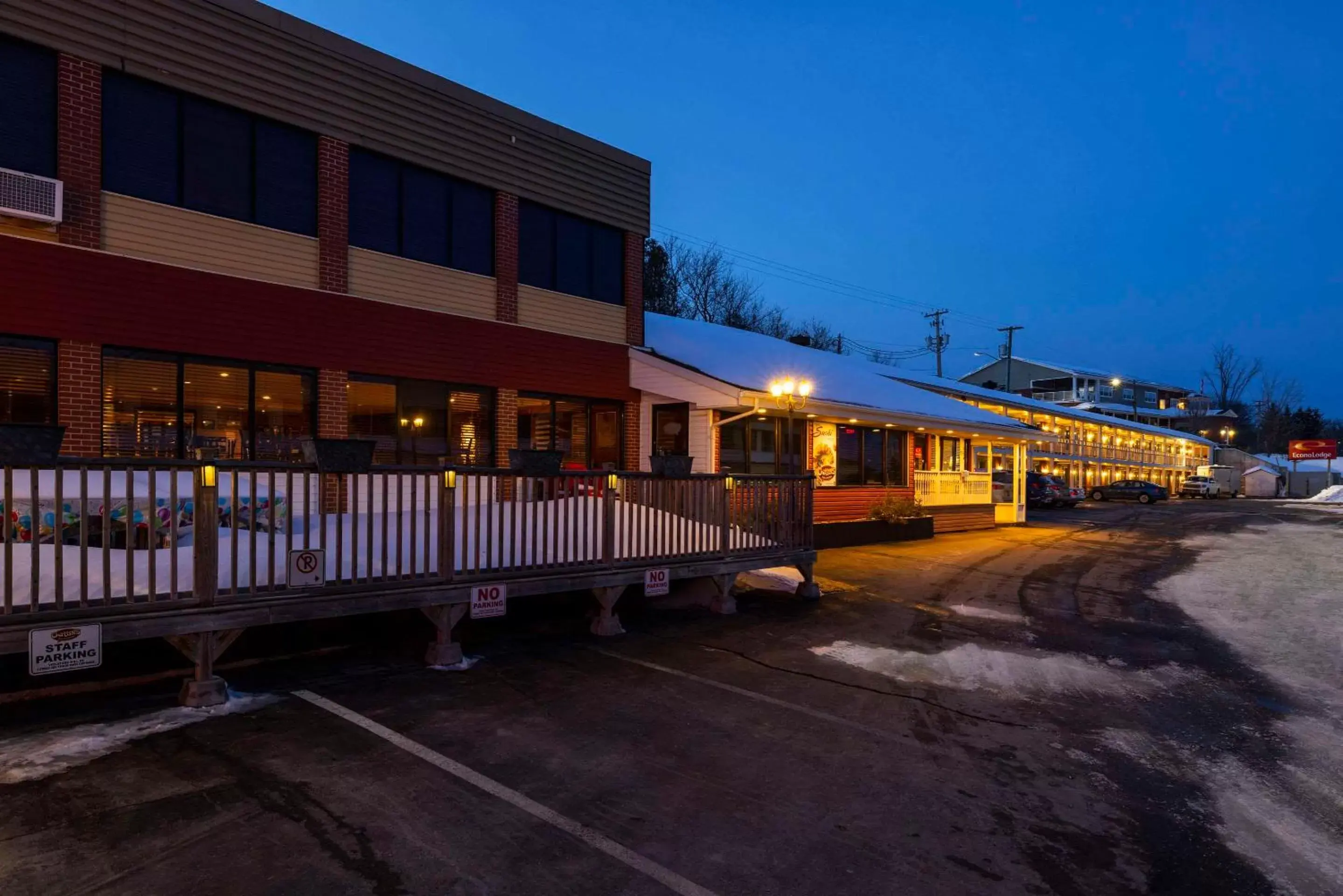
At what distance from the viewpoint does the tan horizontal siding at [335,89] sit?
9.37 meters

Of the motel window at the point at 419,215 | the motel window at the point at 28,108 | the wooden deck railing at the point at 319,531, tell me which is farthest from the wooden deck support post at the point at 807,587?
the motel window at the point at 28,108

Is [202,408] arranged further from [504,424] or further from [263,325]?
[504,424]

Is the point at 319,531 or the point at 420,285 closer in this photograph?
the point at 319,531

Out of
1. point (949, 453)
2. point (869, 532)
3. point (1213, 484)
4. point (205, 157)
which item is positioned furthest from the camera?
point (1213, 484)

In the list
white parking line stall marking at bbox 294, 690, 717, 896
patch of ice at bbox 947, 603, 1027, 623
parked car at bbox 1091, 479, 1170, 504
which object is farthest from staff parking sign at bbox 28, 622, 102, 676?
parked car at bbox 1091, 479, 1170, 504

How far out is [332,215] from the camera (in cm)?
1151

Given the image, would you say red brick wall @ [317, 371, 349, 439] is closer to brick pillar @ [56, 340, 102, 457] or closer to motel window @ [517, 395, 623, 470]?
brick pillar @ [56, 340, 102, 457]

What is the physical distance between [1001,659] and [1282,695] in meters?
2.30

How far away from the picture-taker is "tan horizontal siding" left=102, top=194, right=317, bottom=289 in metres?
9.52

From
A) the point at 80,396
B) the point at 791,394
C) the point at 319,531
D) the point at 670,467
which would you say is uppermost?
the point at 791,394

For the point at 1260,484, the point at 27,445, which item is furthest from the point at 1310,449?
the point at 27,445

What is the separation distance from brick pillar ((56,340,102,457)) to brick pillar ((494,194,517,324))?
609cm

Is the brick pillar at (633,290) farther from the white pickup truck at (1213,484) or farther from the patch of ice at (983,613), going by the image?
the white pickup truck at (1213,484)

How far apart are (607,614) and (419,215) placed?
27.2ft
